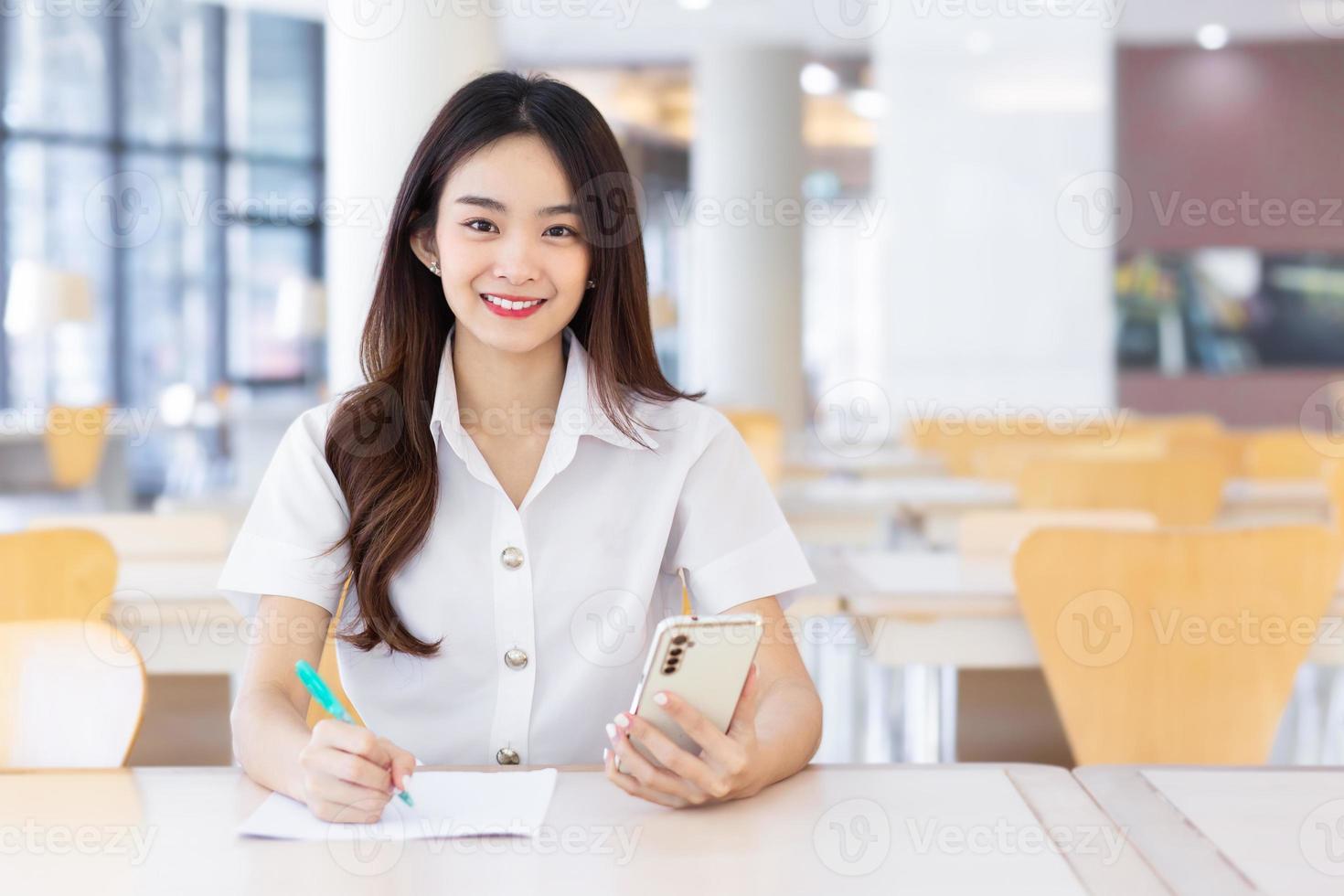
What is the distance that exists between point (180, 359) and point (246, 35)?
2.61 meters

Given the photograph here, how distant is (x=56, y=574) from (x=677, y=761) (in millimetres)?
A: 1316

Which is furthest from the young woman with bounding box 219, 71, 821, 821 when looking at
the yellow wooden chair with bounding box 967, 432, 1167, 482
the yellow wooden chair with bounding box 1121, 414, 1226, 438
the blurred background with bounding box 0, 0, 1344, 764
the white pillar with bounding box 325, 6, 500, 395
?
the yellow wooden chair with bounding box 1121, 414, 1226, 438

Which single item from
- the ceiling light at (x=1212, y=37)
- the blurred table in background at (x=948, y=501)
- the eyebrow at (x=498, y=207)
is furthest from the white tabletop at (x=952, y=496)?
the ceiling light at (x=1212, y=37)

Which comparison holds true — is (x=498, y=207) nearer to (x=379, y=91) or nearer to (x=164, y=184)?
(x=379, y=91)

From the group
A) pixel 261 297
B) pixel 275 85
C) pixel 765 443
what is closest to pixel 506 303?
pixel 765 443

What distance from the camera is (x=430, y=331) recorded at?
1.68m

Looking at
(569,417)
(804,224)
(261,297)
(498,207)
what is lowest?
(569,417)

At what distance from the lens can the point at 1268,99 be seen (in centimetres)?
1045

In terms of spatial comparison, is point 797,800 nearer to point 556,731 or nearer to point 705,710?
point 705,710

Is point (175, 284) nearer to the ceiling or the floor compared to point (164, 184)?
nearer to the floor

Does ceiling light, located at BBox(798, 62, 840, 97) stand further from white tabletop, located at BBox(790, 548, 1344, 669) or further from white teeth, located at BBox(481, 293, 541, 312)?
white teeth, located at BBox(481, 293, 541, 312)

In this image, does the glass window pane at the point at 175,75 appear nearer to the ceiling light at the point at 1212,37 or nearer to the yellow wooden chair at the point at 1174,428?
the ceiling light at the point at 1212,37

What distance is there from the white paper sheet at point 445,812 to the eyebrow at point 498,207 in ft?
1.96

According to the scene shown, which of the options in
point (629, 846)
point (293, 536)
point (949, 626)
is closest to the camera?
point (629, 846)
